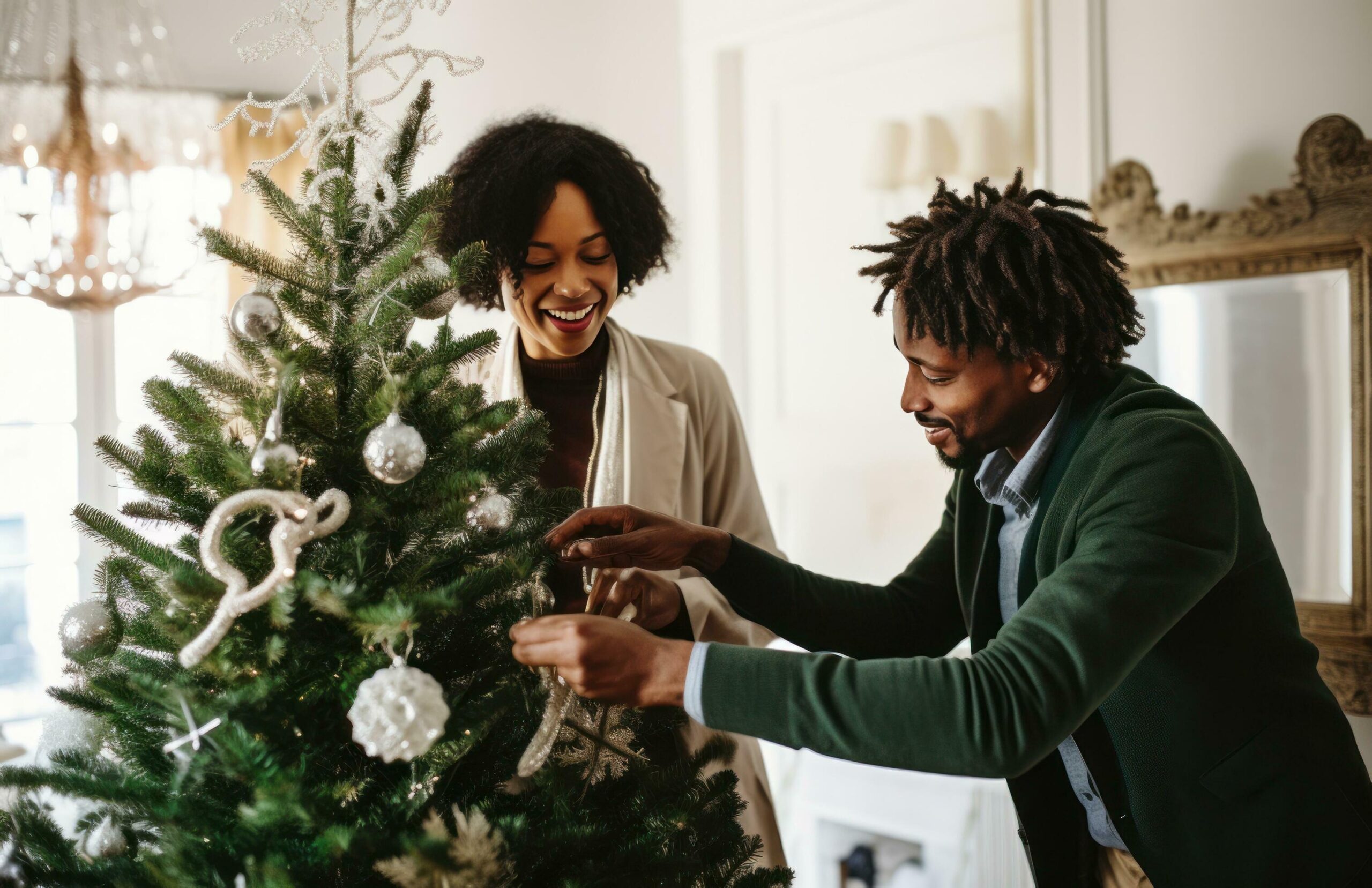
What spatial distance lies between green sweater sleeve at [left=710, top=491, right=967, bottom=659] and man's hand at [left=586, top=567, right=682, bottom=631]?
76 millimetres

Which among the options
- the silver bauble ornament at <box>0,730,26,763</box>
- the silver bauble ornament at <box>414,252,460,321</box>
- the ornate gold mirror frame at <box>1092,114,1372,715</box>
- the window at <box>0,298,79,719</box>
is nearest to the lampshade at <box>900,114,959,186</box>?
the ornate gold mirror frame at <box>1092,114,1372,715</box>

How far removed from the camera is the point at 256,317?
0.81 metres

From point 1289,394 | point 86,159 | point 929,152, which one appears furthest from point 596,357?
A: point 929,152

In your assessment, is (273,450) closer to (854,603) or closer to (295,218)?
(295,218)

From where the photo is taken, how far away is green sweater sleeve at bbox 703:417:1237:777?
885 millimetres

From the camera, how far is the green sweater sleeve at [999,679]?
34.9 inches

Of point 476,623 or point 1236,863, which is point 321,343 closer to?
point 476,623

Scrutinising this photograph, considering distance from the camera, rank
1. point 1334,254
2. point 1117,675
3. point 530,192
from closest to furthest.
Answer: point 1117,675
point 530,192
point 1334,254

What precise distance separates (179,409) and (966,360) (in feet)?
2.70

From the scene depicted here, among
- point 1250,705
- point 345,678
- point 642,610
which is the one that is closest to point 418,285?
point 345,678

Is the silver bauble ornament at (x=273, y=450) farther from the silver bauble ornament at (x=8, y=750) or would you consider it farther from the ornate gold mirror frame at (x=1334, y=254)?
the ornate gold mirror frame at (x=1334, y=254)

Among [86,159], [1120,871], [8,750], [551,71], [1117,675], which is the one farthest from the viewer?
[551,71]

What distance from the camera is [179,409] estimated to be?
0.82m

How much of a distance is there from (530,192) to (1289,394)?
5.41 ft
